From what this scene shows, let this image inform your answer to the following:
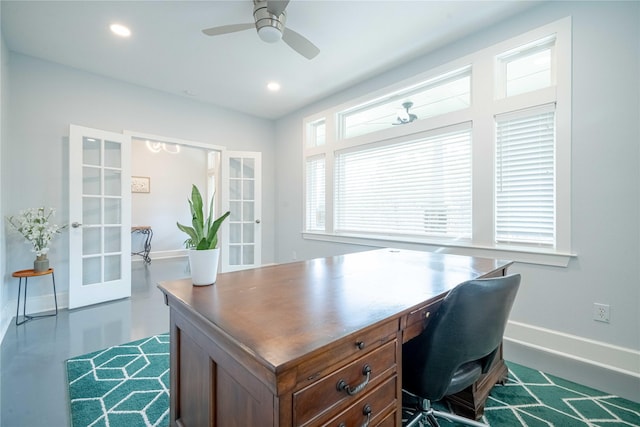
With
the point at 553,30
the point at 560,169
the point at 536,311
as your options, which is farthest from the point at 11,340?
the point at 553,30

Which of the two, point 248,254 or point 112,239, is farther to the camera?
point 248,254

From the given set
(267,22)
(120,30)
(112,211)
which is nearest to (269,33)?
(267,22)

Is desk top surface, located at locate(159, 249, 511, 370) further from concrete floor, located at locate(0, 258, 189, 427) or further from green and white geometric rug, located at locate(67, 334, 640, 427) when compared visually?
concrete floor, located at locate(0, 258, 189, 427)

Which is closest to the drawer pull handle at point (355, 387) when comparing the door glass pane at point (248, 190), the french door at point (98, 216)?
the french door at point (98, 216)

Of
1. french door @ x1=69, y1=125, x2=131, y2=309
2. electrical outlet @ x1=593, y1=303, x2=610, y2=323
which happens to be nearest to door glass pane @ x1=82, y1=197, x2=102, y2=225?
french door @ x1=69, y1=125, x2=131, y2=309

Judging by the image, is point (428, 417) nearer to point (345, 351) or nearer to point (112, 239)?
point (345, 351)

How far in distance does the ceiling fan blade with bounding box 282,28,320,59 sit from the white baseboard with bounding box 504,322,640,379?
294 centimetres

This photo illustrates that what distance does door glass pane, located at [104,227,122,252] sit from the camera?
→ 11.6ft

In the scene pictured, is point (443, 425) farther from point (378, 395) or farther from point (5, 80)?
point (5, 80)

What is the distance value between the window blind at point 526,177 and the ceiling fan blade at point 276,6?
2040 millimetres

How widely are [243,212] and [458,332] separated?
14.0 ft

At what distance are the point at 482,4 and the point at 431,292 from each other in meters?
2.50

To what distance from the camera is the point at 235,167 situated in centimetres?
483

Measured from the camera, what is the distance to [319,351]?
70cm
